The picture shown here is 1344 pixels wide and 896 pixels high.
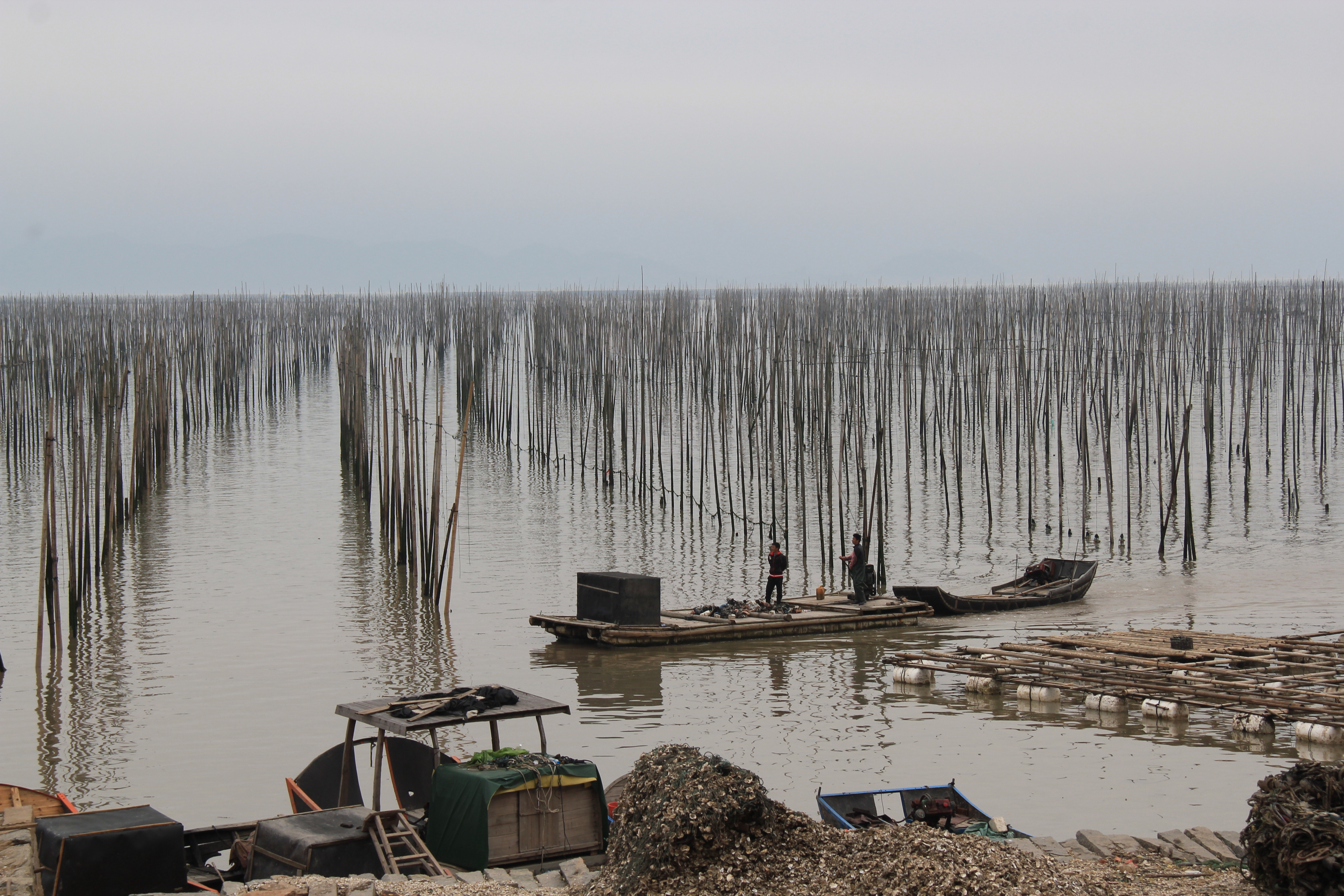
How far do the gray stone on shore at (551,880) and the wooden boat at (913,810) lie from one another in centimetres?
179

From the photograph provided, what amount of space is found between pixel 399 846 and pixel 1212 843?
5.28 m

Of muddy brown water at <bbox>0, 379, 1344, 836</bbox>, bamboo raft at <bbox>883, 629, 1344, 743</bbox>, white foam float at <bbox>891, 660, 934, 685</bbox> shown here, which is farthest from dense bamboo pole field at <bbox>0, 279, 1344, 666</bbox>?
white foam float at <bbox>891, 660, 934, 685</bbox>

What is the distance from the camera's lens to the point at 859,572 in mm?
18094

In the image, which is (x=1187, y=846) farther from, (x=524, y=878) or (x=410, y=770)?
(x=410, y=770)

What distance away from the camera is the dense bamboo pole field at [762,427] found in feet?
72.2

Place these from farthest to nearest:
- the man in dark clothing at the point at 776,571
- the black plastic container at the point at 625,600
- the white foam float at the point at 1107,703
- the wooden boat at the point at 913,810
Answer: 1. the man in dark clothing at the point at 776,571
2. the black plastic container at the point at 625,600
3. the white foam float at the point at 1107,703
4. the wooden boat at the point at 913,810

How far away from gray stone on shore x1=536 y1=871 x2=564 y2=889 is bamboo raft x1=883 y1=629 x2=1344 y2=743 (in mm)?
7167

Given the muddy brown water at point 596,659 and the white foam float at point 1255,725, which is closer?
the muddy brown water at point 596,659

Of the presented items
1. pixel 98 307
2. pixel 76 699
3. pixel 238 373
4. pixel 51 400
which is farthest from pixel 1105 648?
pixel 98 307

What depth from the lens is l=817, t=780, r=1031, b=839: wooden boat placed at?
8.93 meters

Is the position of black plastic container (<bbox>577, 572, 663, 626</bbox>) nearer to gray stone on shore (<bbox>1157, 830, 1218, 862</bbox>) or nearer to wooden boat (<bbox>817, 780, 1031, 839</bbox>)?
wooden boat (<bbox>817, 780, 1031, 839</bbox>)

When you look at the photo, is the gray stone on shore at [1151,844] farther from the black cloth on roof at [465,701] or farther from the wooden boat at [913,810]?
the black cloth on roof at [465,701]

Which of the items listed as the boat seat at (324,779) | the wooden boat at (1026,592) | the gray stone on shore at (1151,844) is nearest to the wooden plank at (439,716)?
the boat seat at (324,779)

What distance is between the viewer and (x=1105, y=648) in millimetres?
14906
